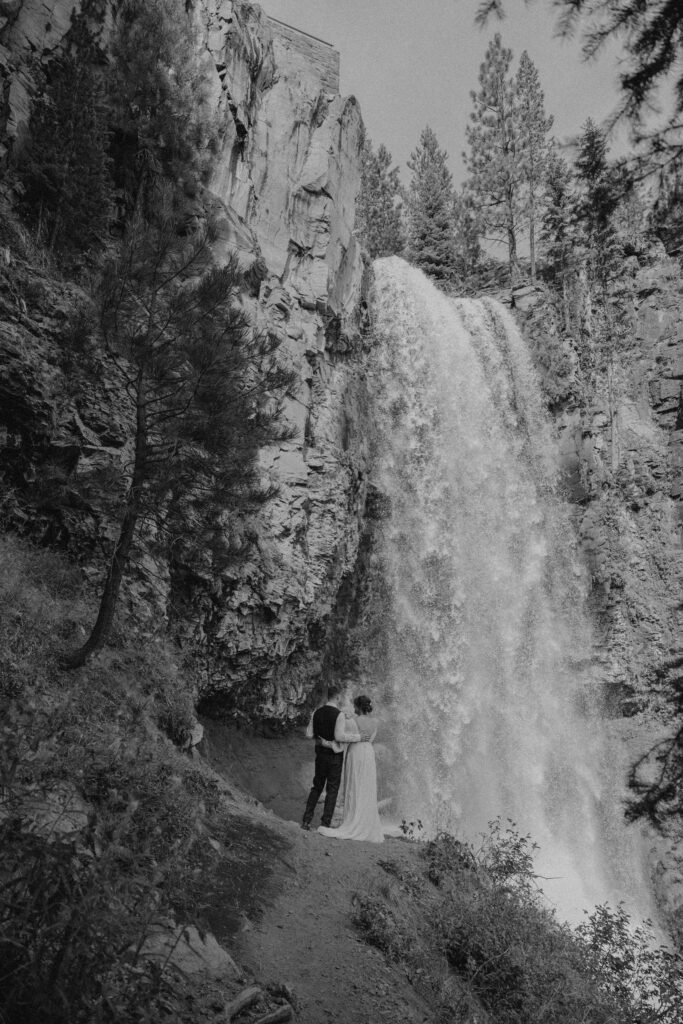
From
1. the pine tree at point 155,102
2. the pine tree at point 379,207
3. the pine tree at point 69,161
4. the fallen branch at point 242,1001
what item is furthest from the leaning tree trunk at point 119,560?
the pine tree at point 379,207

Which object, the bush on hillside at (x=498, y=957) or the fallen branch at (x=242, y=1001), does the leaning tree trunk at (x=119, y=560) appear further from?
the fallen branch at (x=242, y=1001)

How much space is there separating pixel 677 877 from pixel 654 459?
A: 14.5 metres

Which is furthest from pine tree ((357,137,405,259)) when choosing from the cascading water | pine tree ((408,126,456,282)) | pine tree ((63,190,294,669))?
pine tree ((63,190,294,669))

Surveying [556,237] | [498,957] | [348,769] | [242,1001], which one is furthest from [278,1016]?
[556,237]

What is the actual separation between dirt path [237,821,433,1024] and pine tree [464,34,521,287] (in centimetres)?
3347

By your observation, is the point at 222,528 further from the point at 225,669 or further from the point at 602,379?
the point at 602,379

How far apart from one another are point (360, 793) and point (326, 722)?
1033 mm

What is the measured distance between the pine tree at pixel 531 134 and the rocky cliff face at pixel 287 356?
50.8ft

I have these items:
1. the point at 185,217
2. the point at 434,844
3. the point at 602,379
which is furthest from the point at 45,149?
the point at 602,379

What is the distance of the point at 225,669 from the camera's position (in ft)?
41.9

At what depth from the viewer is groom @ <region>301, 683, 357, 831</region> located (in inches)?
341

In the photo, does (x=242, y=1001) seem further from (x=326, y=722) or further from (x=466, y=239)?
(x=466, y=239)

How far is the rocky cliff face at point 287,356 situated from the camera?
9805mm

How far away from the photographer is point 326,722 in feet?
28.5
